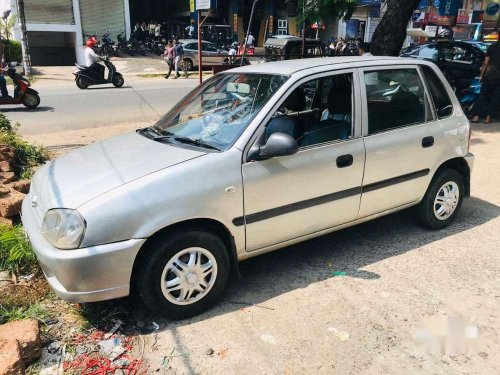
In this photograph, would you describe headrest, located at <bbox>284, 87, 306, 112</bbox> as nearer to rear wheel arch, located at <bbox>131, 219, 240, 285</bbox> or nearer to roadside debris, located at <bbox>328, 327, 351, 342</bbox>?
rear wheel arch, located at <bbox>131, 219, 240, 285</bbox>

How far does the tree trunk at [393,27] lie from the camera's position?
31.7 ft

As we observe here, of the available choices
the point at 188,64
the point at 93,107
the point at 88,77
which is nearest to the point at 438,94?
the point at 93,107

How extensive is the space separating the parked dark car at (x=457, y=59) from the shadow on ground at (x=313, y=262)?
8.34 meters

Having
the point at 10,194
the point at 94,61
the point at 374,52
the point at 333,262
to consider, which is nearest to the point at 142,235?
the point at 333,262

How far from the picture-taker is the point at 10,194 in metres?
4.33

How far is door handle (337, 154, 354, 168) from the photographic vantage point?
3.52 metres

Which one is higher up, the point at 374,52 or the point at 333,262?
the point at 374,52

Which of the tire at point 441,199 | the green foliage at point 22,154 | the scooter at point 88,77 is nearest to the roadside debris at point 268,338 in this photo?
the tire at point 441,199

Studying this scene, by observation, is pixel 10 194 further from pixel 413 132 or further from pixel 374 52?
pixel 374 52

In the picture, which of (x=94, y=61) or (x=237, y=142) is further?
(x=94, y=61)

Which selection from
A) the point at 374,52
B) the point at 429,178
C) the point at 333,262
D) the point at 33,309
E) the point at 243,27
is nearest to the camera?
the point at 33,309

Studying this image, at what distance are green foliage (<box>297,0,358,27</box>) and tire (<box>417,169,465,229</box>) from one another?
6.58 m

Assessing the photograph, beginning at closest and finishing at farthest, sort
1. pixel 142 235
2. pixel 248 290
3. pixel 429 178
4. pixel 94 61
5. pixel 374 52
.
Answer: pixel 142 235 → pixel 248 290 → pixel 429 178 → pixel 374 52 → pixel 94 61

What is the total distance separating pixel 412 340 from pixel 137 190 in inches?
79.0
